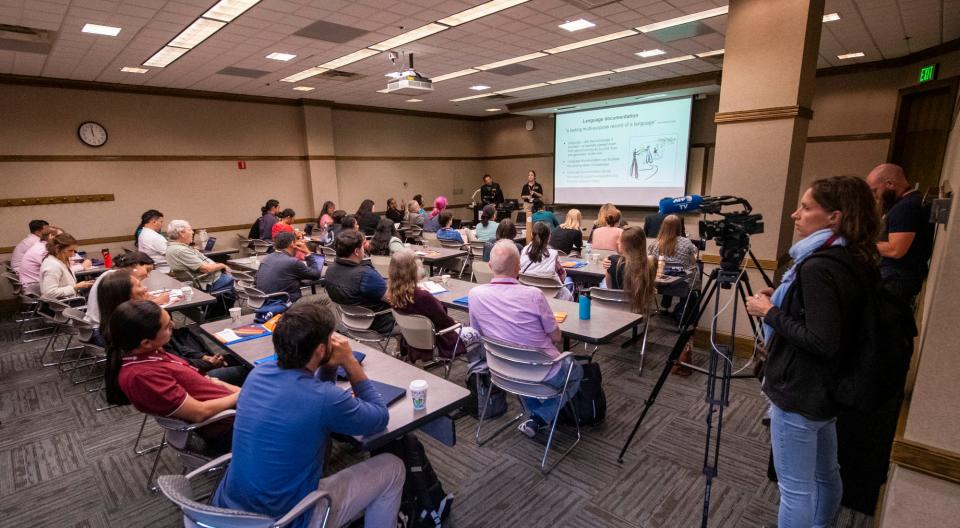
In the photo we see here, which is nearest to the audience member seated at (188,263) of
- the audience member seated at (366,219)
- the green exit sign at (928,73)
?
the audience member seated at (366,219)

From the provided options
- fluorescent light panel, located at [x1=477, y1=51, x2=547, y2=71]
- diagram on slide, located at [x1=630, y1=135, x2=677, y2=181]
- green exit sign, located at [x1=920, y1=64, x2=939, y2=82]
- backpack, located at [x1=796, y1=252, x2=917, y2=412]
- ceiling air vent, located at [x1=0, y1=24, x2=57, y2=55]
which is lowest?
backpack, located at [x1=796, y1=252, x2=917, y2=412]

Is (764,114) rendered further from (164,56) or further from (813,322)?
(164,56)

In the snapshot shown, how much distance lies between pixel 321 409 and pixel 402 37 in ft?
17.0

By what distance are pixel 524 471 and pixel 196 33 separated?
5852 millimetres

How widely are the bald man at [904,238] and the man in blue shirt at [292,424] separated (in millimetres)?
3415

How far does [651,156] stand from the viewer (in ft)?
32.2

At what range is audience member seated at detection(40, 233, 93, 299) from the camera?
4.36 m

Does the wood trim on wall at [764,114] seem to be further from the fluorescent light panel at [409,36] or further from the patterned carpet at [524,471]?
the fluorescent light panel at [409,36]

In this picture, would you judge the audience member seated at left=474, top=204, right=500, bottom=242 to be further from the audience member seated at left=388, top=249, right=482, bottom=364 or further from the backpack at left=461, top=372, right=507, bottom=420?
the backpack at left=461, top=372, right=507, bottom=420

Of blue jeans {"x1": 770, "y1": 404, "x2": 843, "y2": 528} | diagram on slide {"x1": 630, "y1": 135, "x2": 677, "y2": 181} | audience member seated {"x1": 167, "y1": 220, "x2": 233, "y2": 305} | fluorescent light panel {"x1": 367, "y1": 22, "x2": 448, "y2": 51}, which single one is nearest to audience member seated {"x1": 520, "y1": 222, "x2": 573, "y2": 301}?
blue jeans {"x1": 770, "y1": 404, "x2": 843, "y2": 528}

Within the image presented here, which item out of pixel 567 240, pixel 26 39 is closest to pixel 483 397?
pixel 567 240

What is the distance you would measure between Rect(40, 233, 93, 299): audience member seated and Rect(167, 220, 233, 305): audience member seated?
81 centimetres

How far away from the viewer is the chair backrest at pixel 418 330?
10.1 feet

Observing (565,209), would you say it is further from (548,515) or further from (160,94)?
(548,515)
